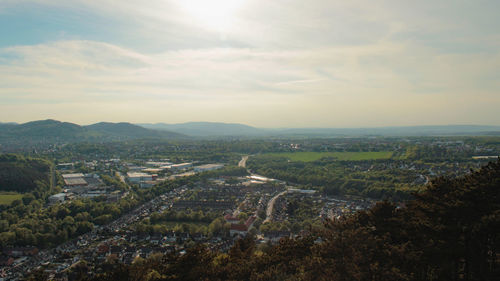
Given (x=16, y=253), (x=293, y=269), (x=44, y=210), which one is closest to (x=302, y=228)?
(x=293, y=269)

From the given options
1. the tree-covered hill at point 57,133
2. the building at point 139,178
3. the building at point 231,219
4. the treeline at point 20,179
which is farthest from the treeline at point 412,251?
the tree-covered hill at point 57,133

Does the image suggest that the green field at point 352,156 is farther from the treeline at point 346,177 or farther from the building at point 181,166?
the building at point 181,166

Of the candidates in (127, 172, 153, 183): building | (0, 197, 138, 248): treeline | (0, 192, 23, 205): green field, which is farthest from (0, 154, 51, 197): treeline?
(127, 172, 153, 183): building

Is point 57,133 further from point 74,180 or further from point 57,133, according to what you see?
point 74,180

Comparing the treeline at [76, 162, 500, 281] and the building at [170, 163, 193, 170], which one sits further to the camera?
the building at [170, 163, 193, 170]

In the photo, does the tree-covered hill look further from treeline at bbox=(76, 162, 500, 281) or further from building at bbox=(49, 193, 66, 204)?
treeline at bbox=(76, 162, 500, 281)

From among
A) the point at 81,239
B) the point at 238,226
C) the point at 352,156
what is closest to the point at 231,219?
the point at 238,226
